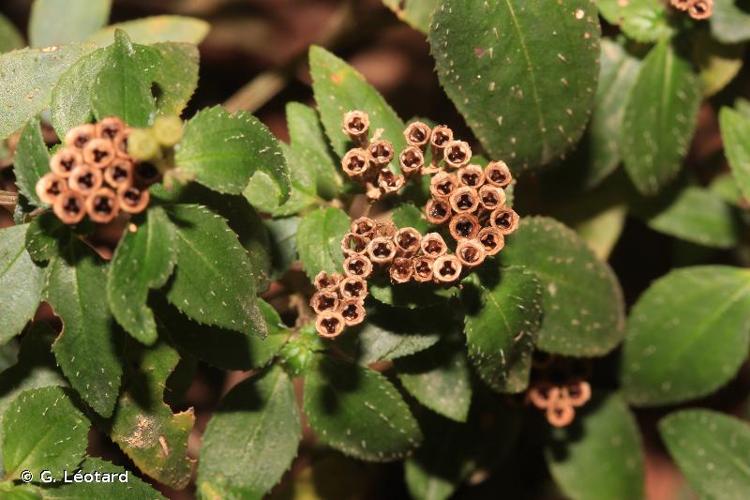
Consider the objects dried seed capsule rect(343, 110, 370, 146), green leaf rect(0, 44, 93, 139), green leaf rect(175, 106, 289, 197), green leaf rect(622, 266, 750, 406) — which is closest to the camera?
green leaf rect(175, 106, 289, 197)

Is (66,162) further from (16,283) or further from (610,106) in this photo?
(610,106)

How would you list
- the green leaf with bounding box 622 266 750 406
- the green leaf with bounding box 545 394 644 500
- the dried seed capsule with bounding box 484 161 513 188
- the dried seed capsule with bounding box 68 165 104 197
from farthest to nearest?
the green leaf with bounding box 545 394 644 500 → the green leaf with bounding box 622 266 750 406 → the dried seed capsule with bounding box 484 161 513 188 → the dried seed capsule with bounding box 68 165 104 197

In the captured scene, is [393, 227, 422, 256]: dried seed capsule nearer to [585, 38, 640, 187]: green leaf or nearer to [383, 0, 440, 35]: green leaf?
[383, 0, 440, 35]: green leaf

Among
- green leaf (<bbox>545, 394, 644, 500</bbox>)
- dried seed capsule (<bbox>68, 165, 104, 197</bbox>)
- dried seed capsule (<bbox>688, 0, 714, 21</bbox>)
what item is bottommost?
green leaf (<bbox>545, 394, 644, 500</bbox>)

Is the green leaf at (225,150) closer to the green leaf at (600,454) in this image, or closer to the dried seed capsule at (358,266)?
the dried seed capsule at (358,266)

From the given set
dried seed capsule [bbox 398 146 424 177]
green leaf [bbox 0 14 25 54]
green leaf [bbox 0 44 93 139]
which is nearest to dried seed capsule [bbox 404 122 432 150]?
dried seed capsule [bbox 398 146 424 177]

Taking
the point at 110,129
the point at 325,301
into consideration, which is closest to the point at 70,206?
the point at 110,129

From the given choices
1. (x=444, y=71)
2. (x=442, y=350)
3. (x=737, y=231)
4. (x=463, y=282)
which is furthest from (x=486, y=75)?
(x=737, y=231)
